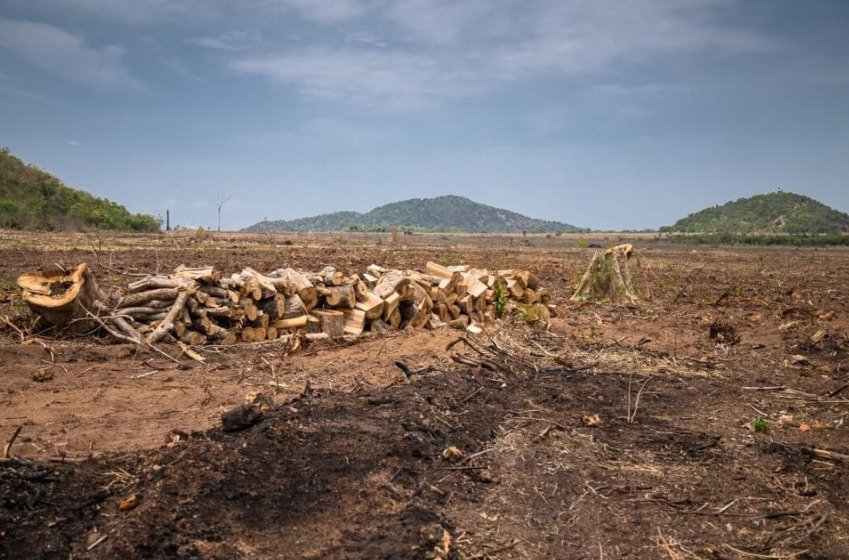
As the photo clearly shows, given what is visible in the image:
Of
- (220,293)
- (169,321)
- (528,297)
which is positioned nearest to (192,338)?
(169,321)

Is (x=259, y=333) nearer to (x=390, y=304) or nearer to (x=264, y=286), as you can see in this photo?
(x=264, y=286)

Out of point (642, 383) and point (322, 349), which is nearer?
point (642, 383)

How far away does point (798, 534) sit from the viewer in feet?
13.8

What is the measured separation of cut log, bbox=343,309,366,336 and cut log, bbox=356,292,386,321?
8 cm

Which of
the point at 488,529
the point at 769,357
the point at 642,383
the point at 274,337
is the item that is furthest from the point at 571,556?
the point at 769,357

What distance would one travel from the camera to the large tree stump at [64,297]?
794 cm

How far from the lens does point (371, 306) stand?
10000mm

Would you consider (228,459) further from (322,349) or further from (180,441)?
(322,349)

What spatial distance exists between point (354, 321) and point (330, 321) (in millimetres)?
502

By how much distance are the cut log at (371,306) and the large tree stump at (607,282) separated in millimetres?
6300

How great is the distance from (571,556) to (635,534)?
55cm

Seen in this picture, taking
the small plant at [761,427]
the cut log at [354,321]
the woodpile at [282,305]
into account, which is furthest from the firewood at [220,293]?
the small plant at [761,427]

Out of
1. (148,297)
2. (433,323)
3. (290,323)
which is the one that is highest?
(148,297)

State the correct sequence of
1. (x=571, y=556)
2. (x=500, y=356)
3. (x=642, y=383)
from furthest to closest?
(x=500, y=356), (x=642, y=383), (x=571, y=556)
